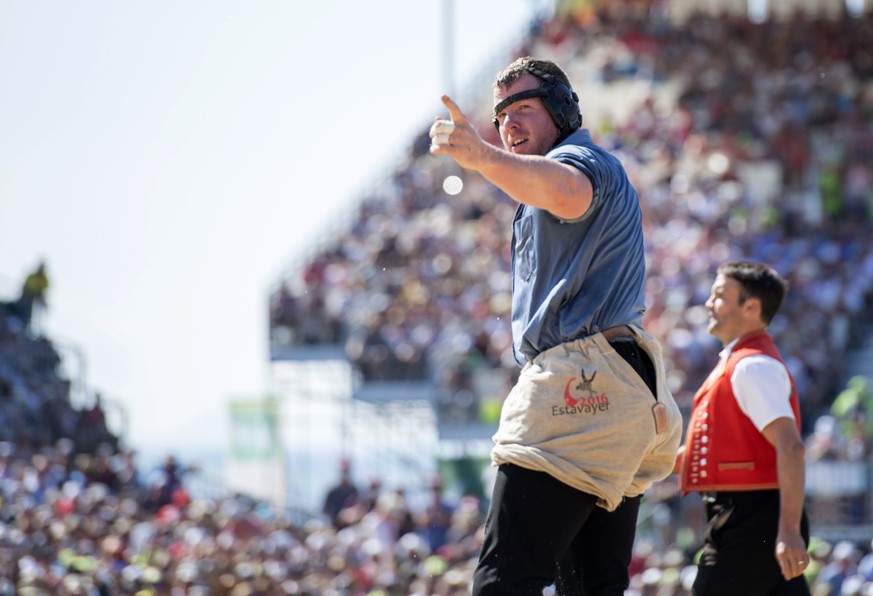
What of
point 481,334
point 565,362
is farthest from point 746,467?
point 481,334

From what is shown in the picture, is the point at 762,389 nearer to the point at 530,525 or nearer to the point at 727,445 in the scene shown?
the point at 727,445

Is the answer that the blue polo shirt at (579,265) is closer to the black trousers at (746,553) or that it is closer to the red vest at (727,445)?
the red vest at (727,445)

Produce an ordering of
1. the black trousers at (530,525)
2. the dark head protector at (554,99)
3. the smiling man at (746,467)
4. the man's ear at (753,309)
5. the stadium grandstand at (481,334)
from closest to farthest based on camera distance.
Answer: the black trousers at (530,525) < the dark head protector at (554,99) < the smiling man at (746,467) < the man's ear at (753,309) < the stadium grandstand at (481,334)

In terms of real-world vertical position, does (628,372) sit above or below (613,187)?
below

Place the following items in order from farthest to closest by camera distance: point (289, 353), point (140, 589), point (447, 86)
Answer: point (447, 86) → point (289, 353) → point (140, 589)

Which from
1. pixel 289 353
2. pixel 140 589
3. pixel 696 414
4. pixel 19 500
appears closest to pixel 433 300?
pixel 289 353

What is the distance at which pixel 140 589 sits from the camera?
1261cm

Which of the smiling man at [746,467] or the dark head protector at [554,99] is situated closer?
the dark head protector at [554,99]

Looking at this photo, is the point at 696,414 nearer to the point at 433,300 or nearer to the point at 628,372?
the point at 628,372

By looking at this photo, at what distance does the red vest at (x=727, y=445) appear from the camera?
5.13 metres

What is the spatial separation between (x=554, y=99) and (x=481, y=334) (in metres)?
14.8

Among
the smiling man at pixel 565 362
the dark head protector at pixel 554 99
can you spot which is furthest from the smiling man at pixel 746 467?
the dark head protector at pixel 554 99

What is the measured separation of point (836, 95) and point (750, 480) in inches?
802

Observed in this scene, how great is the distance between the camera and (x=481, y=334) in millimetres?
19141
